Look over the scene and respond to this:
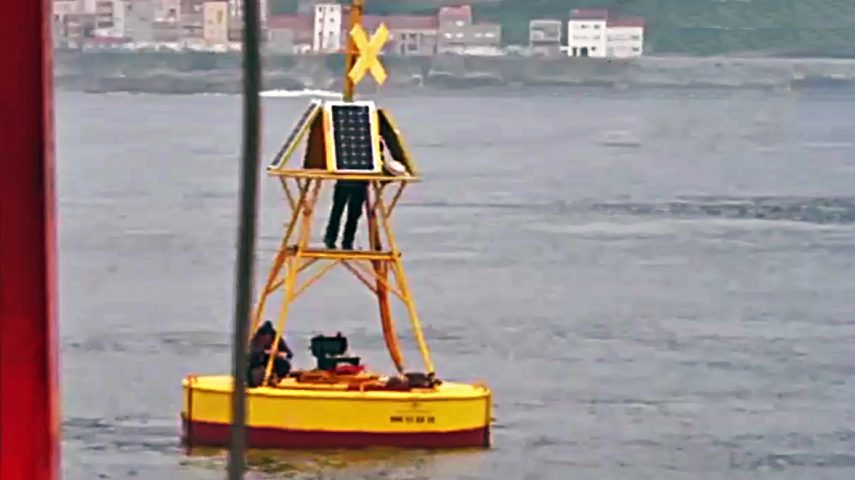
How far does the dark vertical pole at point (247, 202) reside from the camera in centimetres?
216

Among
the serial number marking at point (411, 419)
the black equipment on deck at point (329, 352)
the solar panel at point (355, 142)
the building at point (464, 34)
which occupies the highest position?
the solar panel at point (355, 142)

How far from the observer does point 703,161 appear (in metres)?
A: 72.9

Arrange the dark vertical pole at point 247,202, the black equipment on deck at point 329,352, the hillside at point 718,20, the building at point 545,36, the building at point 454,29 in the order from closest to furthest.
Answer: 1. the dark vertical pole at point 247,202
2. the black equipment on deck at point 329,352
3. the hillside at point 718,20
4. the building at point 545,36
5. the building at point 454,29

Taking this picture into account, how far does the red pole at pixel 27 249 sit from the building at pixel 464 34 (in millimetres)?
111798

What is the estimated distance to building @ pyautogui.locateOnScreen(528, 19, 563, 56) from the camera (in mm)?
115125

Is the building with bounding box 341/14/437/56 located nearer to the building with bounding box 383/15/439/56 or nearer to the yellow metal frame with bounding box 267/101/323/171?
the building with bounding box 383/15/439/56

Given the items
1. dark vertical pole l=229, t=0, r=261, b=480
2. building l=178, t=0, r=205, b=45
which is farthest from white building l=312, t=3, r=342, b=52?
dark vertical pole l=229, t=0, r=261, b=480

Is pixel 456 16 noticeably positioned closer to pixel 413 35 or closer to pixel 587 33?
pixel 413 35

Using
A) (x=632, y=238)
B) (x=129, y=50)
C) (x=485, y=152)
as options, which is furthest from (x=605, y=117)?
(x=632, y=238)

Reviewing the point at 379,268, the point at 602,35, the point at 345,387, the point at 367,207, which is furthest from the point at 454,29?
the point at 367,207

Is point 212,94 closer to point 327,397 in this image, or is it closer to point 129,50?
point 129,50

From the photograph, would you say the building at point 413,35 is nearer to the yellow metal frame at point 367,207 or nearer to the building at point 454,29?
the building at point 454,29

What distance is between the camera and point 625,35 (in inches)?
4656

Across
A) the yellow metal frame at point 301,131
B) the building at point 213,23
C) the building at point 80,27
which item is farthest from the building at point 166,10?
the yellow metal frame at point 301,131
